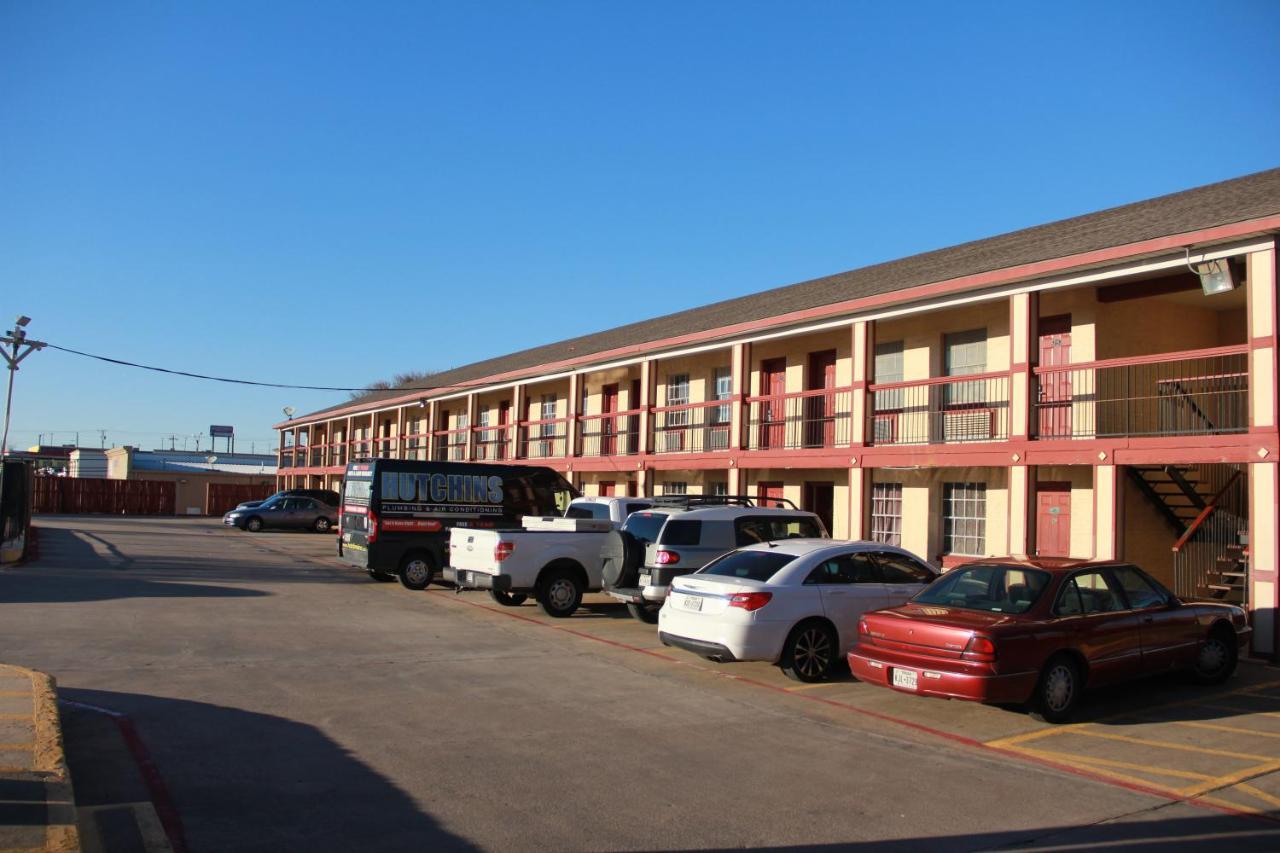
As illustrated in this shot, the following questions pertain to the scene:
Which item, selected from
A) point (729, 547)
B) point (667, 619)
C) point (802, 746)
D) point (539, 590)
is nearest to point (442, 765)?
point (802, 746)

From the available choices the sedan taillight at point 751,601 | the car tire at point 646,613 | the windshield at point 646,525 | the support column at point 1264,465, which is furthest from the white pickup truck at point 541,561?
the support column at point 1264,465

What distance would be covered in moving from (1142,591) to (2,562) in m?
21.1

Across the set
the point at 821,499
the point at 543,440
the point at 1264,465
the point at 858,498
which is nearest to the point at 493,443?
the point at 543,440

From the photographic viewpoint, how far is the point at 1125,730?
870 cm

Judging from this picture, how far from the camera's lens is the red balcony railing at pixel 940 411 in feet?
56.6

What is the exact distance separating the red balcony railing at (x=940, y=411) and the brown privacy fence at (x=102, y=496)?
45026 mm

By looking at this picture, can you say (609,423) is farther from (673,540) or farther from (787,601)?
(787,601)

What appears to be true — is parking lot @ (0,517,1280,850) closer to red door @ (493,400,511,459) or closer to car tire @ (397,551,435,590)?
car tire @ (397,551,435,590)

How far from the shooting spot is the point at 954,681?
840cm

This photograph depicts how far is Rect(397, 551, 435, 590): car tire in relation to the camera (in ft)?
63.4

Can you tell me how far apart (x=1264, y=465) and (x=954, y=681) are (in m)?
6.11

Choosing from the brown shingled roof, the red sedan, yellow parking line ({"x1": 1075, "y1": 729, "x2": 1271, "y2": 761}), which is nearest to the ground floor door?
the brown shingled roof

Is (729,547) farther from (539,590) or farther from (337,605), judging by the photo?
(337,605)

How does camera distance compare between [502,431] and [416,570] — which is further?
[502,431]
